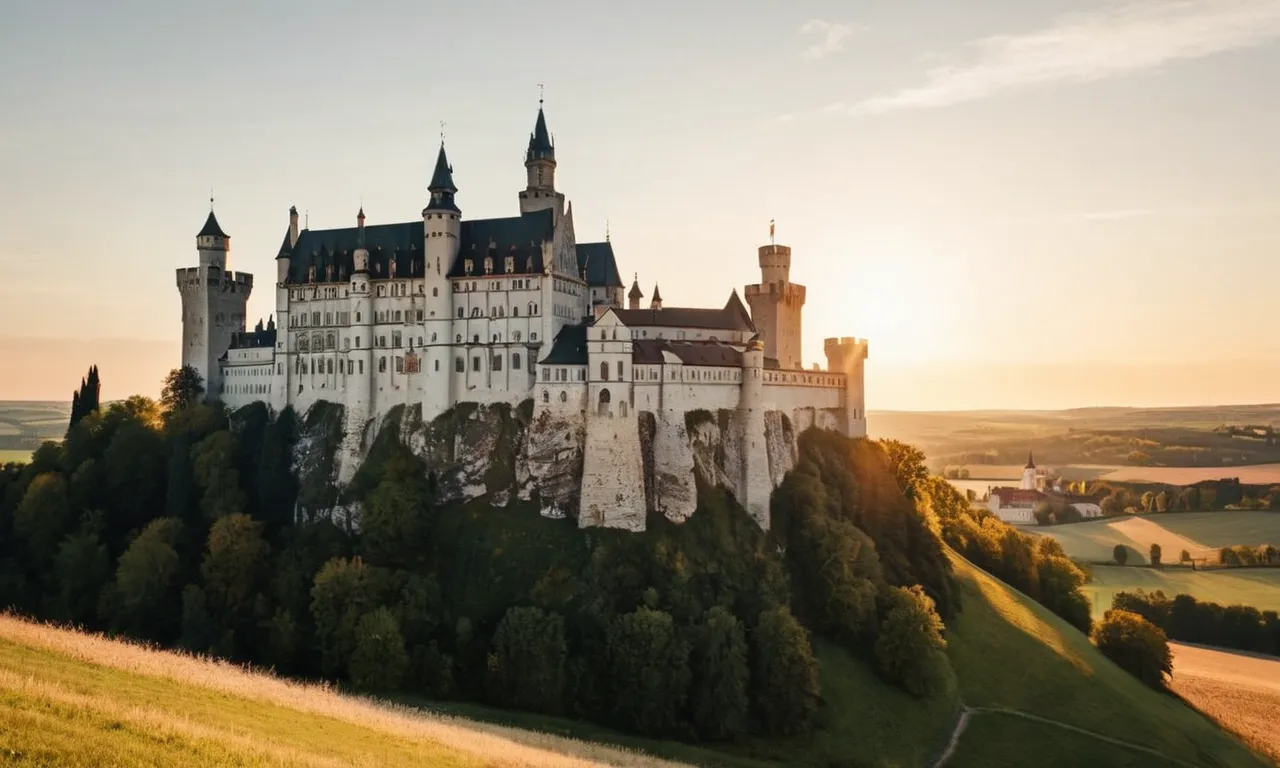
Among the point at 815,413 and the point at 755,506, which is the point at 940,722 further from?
the point at 815,413

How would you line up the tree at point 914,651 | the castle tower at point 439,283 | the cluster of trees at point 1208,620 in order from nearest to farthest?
the tree at point 914,651, the castle tower at point 439,283, the cluster of trees at point 1208,620

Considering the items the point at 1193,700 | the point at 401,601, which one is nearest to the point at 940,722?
the point at 1193,700

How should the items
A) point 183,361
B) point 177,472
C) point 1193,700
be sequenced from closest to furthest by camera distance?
point 1193,700 → point 177,472 → point 183,361

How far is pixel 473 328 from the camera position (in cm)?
8869

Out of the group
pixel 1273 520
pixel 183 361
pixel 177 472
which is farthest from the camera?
pixel 1273 520

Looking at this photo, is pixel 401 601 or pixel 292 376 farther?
pixel 292 376

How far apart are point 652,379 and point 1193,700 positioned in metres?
60.2

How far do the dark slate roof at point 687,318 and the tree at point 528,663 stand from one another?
32.5 meters

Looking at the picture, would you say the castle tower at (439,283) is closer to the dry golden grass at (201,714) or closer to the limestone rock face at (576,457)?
the limestone rock face at (576,457)

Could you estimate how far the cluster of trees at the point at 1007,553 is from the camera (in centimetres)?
10350

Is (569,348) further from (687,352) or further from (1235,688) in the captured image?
(1235,688)

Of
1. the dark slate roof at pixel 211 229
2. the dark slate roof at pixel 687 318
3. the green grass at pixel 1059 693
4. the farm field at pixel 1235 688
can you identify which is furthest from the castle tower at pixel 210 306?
the farm field at pixel 1235 688

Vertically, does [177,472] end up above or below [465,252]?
below

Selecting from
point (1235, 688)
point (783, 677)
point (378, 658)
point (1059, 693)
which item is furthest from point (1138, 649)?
point (378, 658)
